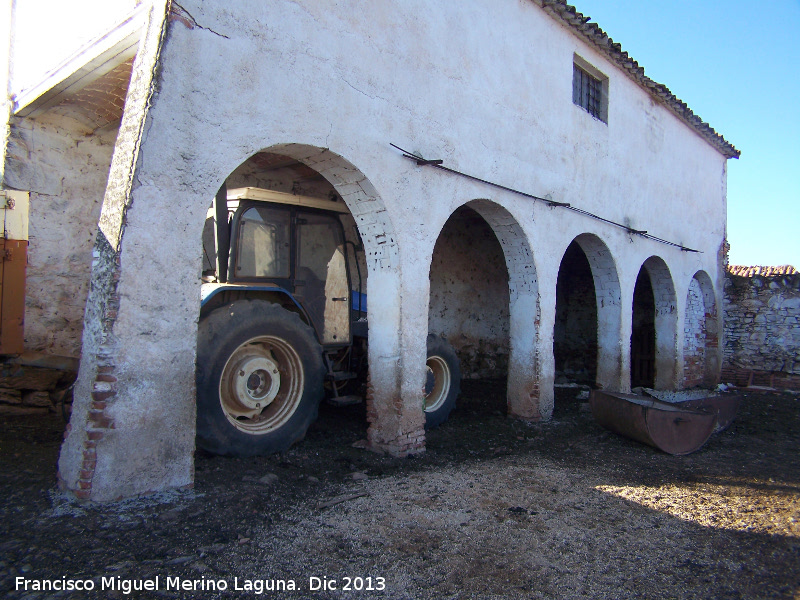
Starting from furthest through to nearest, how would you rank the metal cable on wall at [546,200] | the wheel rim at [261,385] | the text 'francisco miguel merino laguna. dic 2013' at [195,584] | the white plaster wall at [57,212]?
1. the white plaster wall at [57,212]
2. the metal cable on wall at [546,200]
3. the wheel rim at [261,385]
4. the text 'francisco miguel merino laguna. dic 2013' at [195,584]

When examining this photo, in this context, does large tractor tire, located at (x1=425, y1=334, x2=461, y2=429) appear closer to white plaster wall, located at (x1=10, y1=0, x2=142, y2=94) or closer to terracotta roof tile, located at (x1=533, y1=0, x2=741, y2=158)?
white plaster wall, located at (x1=10, y1=0, x2=142, y2=94)

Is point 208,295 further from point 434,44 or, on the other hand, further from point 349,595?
point 434,44

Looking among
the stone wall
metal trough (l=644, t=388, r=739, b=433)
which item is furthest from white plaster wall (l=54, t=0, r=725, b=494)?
the stone wall

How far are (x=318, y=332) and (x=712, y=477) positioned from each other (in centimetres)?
398

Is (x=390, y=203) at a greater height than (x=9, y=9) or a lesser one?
lesser

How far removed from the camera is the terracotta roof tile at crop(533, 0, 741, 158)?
22.8ft

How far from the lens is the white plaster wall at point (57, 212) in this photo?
543 cm

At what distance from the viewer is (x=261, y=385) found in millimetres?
A: 4316

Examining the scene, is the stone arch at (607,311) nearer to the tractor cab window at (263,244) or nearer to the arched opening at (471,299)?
the arched opening at (471,299)

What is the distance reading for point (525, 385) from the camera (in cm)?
664

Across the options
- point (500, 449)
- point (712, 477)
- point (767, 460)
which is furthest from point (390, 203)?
point (767, 460)

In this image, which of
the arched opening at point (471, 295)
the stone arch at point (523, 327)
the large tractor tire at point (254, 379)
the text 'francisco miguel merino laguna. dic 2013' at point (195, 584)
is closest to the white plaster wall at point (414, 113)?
the stone arch at point (523, 327)

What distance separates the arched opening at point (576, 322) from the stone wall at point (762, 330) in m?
3.57

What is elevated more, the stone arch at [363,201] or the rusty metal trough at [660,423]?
the stone arch at [363,201]
